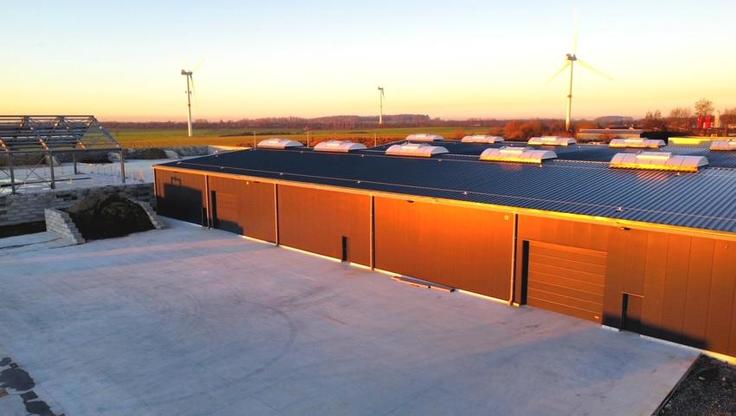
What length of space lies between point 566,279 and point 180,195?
2445 cm

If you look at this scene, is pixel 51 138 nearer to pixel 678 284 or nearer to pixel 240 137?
pixel 678 284

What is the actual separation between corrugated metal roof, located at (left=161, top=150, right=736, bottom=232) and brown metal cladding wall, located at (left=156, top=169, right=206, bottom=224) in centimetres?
143

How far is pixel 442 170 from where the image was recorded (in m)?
25.8

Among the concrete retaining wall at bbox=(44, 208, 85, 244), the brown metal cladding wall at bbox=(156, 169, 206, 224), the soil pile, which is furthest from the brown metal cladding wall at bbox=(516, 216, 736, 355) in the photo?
the concrete retaining wall at bbox=(44, 208, 85, 244)

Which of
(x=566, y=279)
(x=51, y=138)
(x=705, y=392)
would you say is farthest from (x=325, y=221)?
(x=51, y=138)

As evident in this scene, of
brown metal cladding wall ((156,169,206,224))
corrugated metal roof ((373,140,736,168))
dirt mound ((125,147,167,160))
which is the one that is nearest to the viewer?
corrugated metal roof ((373,140,736,168))

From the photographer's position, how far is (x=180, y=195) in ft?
110

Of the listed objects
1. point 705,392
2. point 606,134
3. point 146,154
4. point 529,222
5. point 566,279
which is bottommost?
point 705,392

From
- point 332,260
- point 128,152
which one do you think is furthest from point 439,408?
point 128,152

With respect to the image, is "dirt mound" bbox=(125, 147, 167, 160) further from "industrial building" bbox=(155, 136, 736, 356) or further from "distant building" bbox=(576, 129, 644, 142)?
"distant building" bbox=(576, 129, 644, 142)

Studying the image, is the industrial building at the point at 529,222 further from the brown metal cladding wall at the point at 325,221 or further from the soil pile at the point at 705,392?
the soil pile at the point at 705,392

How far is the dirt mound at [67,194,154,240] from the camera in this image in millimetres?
28656

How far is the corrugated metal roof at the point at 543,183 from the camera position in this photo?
1633 cm

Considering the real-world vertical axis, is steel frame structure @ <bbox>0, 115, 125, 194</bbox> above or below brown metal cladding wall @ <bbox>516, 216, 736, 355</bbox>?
above
